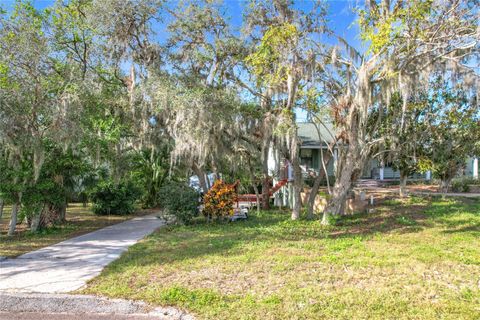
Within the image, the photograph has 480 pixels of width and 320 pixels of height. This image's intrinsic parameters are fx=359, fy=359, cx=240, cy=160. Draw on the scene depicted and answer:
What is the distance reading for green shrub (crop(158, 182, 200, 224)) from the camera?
988cm

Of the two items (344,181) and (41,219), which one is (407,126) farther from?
(41,219)

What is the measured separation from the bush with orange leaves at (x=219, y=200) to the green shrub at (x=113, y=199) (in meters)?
4.73

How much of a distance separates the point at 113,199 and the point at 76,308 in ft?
32.7

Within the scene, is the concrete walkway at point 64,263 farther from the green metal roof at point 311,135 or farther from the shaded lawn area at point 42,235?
the green metal roof at point 311,135

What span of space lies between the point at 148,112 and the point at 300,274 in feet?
22.6

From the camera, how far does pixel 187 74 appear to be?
10.6 m

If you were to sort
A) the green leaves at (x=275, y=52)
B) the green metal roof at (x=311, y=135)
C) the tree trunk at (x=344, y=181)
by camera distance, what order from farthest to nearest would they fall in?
the green metal roof at (x=311, y=135) < the tree trunk at (x=344, y=181) < the green leaves at (x=275, y=52)

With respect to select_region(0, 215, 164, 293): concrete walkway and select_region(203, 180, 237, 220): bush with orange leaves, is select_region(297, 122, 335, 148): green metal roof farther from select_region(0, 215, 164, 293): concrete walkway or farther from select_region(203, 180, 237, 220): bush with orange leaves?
select_region(0, 215, 164, 293): concrete walkway

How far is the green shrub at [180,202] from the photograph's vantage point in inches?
389

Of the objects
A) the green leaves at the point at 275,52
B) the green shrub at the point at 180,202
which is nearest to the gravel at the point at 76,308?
the green shrub at the point at 180,202

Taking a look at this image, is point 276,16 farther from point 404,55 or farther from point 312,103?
point 404,55

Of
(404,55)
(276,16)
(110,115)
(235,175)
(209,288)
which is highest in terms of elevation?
(276,16)

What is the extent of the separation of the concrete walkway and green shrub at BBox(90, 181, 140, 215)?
15.0ft

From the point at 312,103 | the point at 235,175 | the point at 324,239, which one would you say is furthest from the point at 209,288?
the point at 235,175
